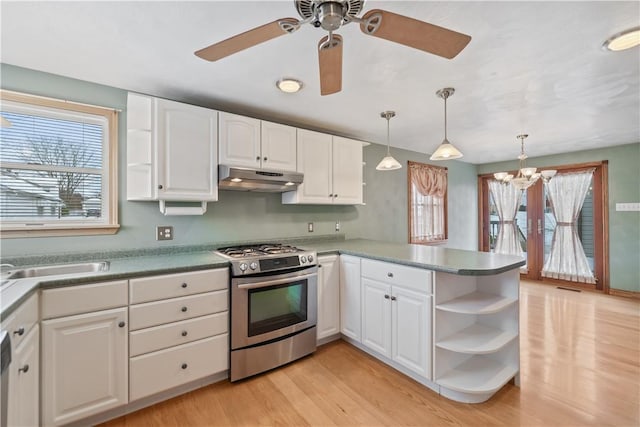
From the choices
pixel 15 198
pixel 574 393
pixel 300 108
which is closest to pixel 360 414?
pixel 574 393

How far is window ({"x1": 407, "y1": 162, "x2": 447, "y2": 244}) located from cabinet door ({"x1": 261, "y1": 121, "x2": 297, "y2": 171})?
245 cm

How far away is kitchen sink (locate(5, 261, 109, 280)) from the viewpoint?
185cm

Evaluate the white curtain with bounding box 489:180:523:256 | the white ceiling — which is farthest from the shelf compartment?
the white curtain with bounding box 489:180:523:256

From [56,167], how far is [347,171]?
104 inches

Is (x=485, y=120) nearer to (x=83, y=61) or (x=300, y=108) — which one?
(x=300, y=108)

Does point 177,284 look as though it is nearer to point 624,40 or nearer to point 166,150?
point 166,150

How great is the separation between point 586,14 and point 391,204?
3.04 meters

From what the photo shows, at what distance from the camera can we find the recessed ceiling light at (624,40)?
1.64 meters

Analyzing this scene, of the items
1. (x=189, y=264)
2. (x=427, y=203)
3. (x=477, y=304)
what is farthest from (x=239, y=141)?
(x=427, y=203)

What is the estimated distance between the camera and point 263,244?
9.90ft

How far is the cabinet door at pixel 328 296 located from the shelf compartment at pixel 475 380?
105cm

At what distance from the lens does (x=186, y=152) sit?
92.2 inches

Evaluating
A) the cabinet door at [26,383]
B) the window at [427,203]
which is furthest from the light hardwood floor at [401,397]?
the window at [427,203]

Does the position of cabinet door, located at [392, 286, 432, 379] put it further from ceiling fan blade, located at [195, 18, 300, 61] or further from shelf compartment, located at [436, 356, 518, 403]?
ceiling fan blade, located at [195, 18, 300, 61]
